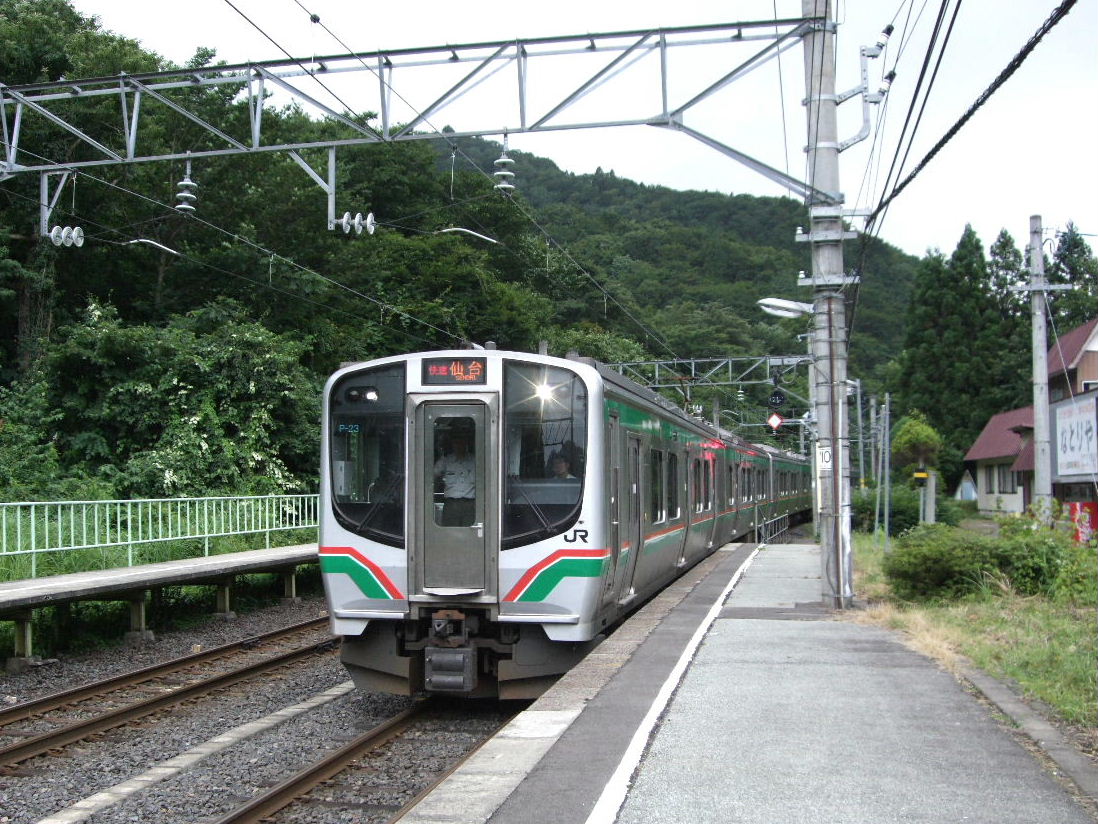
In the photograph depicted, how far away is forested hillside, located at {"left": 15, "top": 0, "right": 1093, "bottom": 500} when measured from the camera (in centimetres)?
2206

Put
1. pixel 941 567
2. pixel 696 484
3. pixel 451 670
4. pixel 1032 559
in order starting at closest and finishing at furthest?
pixel 451 670, pixel 941 567, pixel 1032 559, pixel 696 484

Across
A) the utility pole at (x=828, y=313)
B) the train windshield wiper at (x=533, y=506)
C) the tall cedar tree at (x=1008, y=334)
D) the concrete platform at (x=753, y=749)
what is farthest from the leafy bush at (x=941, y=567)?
the tall cedar tree at (x=1008, y=334)

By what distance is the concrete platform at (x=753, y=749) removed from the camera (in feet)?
16.3

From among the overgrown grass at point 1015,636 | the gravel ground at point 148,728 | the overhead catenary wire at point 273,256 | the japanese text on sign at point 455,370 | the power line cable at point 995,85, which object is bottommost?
the gravel ground at point 148,728

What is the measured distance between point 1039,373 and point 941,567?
7195mm

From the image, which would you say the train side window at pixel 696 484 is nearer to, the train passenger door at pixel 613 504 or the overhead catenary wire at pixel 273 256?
the train passenger door at pixel 613 504

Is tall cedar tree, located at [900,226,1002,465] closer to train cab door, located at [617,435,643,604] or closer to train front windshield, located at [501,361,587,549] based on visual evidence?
train cab door, located at [617,435,643,604]

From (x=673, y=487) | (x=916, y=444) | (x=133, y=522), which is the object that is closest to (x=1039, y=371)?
(x=673, y=487)

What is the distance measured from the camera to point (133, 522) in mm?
15383

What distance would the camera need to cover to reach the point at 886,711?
7.05m

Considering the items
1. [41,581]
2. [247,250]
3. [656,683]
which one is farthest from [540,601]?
[247,250]

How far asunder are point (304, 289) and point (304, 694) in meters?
19.9

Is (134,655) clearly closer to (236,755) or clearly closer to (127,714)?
(127,714)

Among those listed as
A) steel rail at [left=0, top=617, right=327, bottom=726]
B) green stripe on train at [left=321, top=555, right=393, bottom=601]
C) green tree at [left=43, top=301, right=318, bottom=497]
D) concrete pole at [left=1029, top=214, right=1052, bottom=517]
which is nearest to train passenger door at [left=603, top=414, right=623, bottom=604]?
green stripe on train at [left=321, top=555, right=393, bottom=601]
